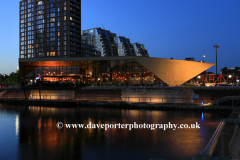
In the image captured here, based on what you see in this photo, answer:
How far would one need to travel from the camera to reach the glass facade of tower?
4370 inches

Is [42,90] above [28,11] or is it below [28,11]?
below

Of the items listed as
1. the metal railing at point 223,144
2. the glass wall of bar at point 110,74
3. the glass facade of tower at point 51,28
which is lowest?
the metal railing at point 223,144

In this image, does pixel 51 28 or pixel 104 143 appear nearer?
pixel 104 143

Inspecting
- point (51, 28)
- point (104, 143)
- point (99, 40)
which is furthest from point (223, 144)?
point (99, 40)

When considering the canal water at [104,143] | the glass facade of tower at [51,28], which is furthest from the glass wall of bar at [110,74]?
the glass facade of tower at [51,28]

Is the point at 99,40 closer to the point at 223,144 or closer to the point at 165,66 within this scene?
the point at 165,66

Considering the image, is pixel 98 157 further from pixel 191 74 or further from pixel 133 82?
pixel 191 74

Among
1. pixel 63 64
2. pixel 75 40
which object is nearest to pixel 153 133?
pixel 63 64

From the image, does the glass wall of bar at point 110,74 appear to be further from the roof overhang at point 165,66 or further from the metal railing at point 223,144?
the metal railing at point 223,144

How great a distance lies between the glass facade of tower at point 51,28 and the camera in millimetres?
111000

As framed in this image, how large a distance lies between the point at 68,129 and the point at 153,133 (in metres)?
6.79

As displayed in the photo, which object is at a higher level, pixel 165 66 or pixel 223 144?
pixel 165 66

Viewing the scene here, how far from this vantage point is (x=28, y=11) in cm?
12012

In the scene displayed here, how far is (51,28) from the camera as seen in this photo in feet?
372
